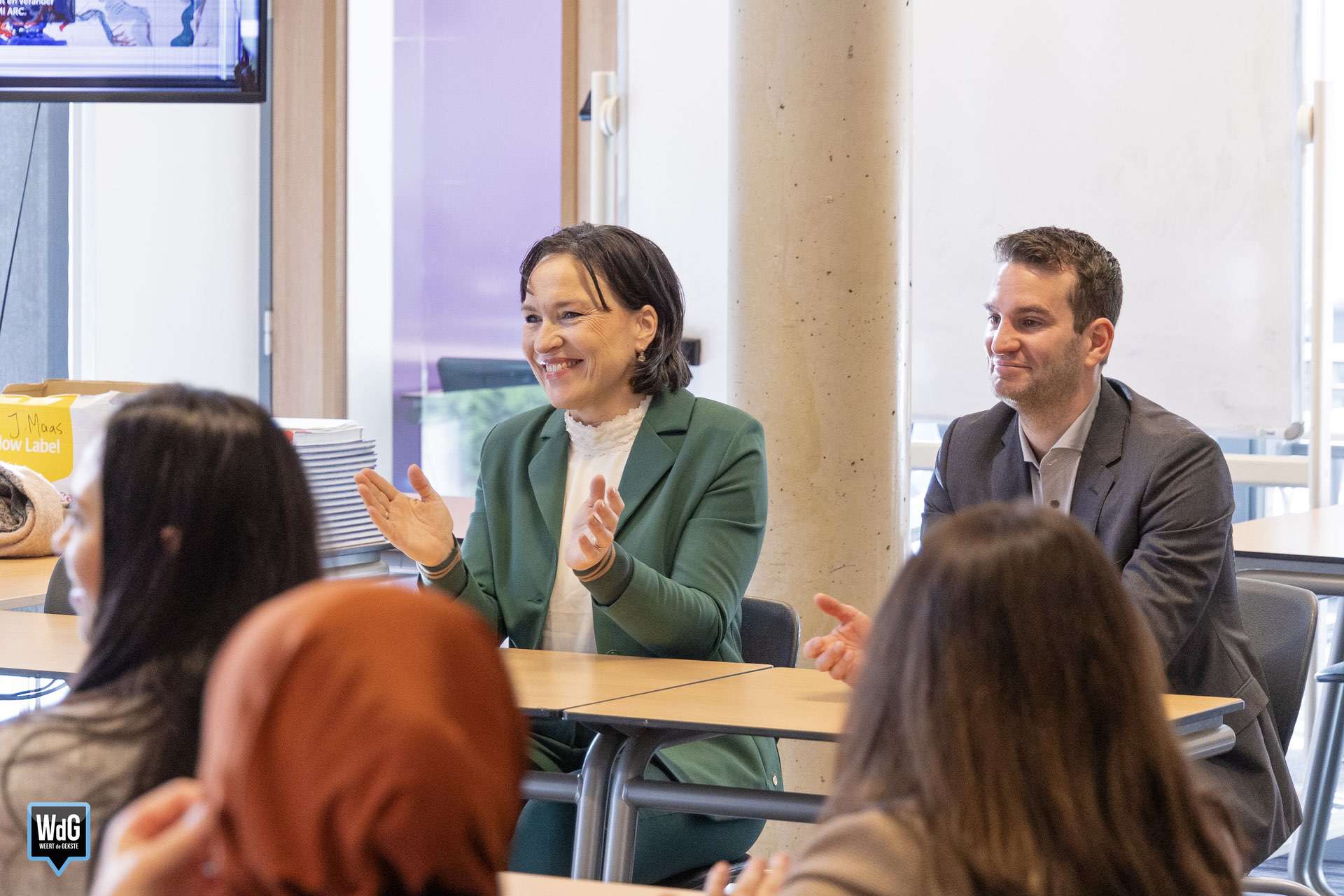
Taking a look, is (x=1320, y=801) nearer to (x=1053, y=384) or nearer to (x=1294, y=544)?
Answer: (x=1294, y=544)

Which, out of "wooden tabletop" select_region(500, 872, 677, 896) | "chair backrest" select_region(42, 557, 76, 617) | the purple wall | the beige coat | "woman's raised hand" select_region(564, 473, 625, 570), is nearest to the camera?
the beige coat

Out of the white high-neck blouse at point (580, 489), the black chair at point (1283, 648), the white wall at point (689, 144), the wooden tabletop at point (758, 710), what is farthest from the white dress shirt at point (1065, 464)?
the white wall at point (689, 144)

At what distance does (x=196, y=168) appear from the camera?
17.5ft

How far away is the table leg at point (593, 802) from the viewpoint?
2156mm

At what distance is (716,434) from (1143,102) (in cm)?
241

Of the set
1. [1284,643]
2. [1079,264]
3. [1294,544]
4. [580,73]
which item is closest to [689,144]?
[580,73]

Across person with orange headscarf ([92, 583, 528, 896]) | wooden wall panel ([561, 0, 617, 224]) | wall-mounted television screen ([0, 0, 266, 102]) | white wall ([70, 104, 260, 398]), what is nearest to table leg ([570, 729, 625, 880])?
person with orange headscarf ([92, 583, 528, 896])

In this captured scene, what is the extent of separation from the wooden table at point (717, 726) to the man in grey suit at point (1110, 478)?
0.29ft

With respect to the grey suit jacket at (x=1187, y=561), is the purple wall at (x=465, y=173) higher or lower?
higher

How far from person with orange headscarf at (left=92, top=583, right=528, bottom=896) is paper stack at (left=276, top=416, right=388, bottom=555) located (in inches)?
111

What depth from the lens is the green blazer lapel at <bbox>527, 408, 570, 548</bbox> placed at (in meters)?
2.63

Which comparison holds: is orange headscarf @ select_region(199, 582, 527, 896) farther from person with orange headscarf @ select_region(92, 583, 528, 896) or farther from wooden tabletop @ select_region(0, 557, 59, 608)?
wooden tabletop @ select_region(0, 557, 59, 608)

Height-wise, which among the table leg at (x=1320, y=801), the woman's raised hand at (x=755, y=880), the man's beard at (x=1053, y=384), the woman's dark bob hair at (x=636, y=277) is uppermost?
the woman's dark bob hair at (x=636, y=277)

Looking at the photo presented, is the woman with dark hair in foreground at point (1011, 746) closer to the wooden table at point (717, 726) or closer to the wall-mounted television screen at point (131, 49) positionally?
the wooden table at point (717, 726)
